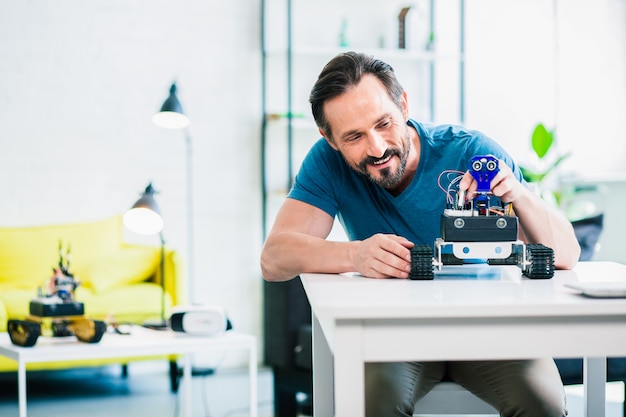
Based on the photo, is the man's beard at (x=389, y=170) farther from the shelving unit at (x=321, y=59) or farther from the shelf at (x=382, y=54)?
the shelf at (x=382, y=54)

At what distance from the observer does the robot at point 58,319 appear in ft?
7.97

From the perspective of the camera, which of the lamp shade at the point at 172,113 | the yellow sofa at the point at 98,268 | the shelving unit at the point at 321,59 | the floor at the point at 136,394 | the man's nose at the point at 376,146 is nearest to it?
the man's nose at the point at 376,146

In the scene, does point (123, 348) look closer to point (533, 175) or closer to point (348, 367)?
point (348, 367)

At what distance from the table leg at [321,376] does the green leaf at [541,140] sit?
10.3 feet

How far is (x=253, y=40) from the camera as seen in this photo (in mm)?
4371

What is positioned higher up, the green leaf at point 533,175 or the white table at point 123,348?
the green leaf at point 533,175

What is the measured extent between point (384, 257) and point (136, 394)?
247 cm

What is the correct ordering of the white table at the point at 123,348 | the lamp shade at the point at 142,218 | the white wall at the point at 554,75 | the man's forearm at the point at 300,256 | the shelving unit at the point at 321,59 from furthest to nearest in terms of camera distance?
the white wall at the point at 554,75
the shelving unit at the point at 321,59
the lamp shade at the point at 142,218
the white table at the point at 123,348
the man's forearm at the point at 300,256

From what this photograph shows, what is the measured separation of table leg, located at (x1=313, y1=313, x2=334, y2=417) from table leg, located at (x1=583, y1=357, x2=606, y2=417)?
1.89ft

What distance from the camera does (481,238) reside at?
4.36 feet

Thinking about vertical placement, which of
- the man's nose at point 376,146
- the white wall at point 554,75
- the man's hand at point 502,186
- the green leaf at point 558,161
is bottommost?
the man's hand at point 502,186

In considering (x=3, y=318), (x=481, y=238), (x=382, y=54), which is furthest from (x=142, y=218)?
(x=382, y=54)

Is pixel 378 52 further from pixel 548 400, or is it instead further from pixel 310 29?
pixel 548 400

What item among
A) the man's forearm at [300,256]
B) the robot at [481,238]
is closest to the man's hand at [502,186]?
the robot at [481,238]
